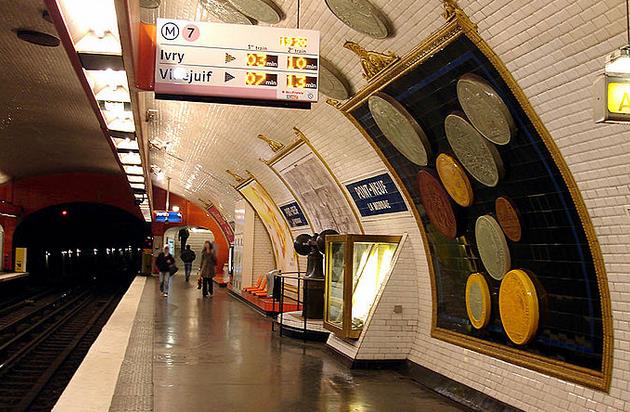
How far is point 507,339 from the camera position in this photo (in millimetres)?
5867

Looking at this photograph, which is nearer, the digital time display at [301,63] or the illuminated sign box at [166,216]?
the digital time display at [301,63]

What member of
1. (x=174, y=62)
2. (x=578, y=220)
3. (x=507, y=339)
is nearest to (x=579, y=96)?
(x=578, y=220)

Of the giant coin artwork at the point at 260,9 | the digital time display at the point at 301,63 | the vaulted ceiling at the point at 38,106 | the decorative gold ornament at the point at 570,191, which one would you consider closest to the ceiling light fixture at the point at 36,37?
the vaulted ceiling at the point at 38,106

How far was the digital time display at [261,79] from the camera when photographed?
5.15 meters

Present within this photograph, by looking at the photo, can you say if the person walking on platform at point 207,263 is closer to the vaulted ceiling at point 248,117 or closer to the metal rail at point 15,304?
the vaulted ceiling at point 248,117

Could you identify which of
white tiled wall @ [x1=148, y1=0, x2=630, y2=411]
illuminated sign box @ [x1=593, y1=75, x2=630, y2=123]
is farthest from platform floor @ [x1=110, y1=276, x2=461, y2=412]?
illuminated sign box @ [x1=593, y1=75, x2=630, y2=123]

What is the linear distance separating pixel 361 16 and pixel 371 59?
624mm

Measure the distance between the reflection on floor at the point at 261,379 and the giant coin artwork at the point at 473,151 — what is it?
2.22 meters

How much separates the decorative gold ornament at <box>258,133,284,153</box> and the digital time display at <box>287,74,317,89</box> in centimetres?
594

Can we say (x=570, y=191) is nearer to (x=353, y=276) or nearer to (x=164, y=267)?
(x=353, y=276)

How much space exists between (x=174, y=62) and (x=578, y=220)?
10.6ft

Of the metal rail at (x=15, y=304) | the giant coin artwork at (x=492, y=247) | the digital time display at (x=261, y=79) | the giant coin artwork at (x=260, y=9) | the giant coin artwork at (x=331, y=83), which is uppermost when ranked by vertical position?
the giant coin artwork at (x=260, y=9)


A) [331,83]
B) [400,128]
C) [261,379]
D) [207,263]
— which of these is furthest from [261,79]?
[207,263]

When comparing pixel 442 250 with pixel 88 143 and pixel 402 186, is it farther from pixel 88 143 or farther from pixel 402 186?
pixel 88 143
